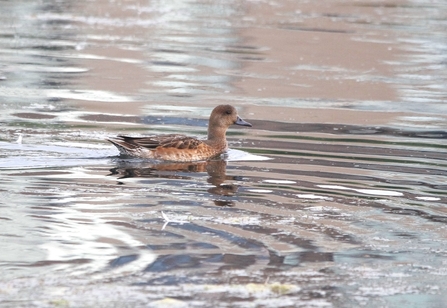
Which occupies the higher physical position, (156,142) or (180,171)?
(156,142)

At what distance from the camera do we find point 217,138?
11.9 metres

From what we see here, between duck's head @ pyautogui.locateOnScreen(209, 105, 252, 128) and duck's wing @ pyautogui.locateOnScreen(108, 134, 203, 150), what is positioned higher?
duck's head @ pyautogui.locateOnScreen(209, 105, 252, 128)

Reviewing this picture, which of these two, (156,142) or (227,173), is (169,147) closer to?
(156,142)

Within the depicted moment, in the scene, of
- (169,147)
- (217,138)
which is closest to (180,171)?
(169,147)

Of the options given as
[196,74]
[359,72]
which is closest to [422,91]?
[359,72]

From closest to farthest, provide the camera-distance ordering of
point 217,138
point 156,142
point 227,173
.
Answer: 1. point 227,173
2. point 156,142
3. point 217,138

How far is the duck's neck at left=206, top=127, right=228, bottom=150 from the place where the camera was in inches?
463

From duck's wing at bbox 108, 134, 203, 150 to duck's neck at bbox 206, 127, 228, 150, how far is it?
386 mm

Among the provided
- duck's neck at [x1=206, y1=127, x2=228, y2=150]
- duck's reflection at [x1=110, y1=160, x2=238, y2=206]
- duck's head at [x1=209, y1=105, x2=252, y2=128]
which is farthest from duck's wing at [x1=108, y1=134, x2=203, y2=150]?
duck's head at [x1=209, y1=105, x2=252, y2=128]

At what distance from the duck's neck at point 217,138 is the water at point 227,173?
0.79 feet

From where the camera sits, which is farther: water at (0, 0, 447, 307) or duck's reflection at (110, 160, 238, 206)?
duck's reflection at (110, 160, 238, 206)

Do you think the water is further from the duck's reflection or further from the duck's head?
the duck's head

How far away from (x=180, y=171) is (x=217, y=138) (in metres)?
1.41

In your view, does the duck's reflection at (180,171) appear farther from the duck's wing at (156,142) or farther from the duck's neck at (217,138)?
the duck's neck at (217,138)
